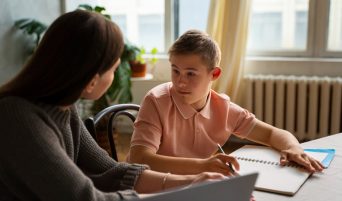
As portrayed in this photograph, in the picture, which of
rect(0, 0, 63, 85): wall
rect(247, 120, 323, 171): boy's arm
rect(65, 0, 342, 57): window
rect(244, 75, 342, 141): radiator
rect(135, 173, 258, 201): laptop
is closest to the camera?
rect(135, 173, 258, 201): laptop

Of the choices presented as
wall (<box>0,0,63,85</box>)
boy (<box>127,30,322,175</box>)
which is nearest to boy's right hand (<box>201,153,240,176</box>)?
boy (<box>127,30,322,175</box>)

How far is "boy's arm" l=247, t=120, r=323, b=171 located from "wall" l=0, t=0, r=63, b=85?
6.97 feet

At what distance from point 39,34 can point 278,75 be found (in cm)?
186

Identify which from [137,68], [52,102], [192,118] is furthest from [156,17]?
[52,102]

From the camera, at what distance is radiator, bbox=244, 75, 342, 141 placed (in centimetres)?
335

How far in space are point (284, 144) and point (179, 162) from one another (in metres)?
0.40

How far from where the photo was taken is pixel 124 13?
13.4 feet

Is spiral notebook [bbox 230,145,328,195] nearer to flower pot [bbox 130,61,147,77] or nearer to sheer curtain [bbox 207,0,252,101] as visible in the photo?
sheer curtain [bbox 207,0,252,101]

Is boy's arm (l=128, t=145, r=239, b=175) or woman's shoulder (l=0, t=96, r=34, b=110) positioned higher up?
woman's shoulder (l=0, t=96, r=34, b=110)

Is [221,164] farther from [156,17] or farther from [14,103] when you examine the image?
[156,17]

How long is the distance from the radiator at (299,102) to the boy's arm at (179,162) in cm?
226

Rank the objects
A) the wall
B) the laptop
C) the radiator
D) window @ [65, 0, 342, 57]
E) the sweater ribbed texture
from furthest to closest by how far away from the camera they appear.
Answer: window @ [65, 0, 342, 57] → the radiator → the wall → the sweater ribbed texture → the laptop

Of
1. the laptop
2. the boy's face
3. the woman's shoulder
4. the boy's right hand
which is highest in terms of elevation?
the woman's shoulder

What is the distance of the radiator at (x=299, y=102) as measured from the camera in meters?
3.35
